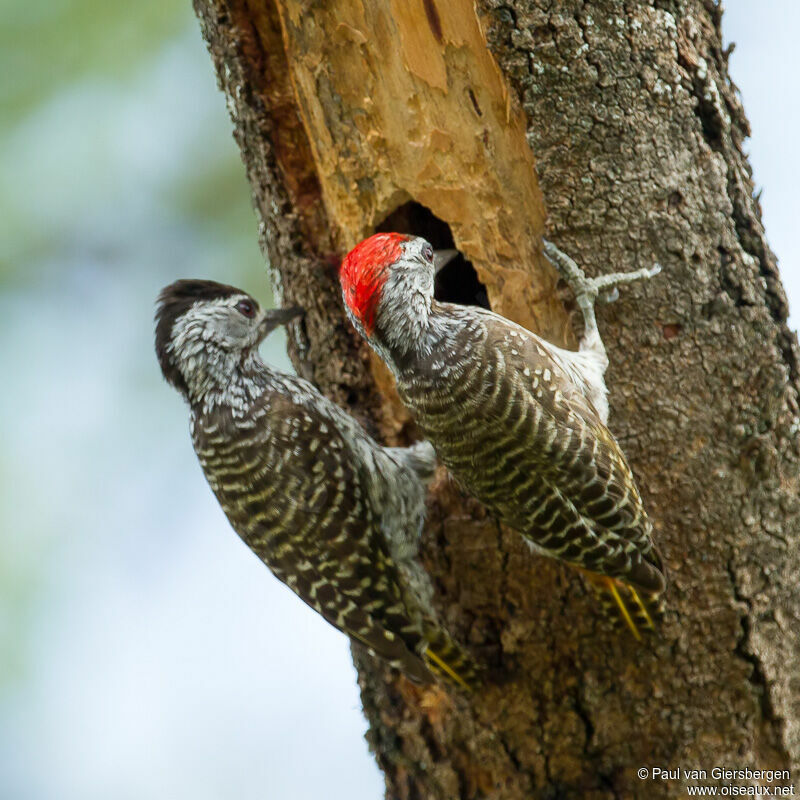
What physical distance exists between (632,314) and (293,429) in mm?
1298

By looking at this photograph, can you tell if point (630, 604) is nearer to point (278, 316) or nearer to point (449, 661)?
point (449, 661)

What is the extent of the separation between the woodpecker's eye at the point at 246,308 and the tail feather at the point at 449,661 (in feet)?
4.68

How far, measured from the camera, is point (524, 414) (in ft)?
10.1

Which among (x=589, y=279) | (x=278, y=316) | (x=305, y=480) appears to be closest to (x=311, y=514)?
(x=305, y=480)

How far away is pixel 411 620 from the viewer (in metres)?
3.32

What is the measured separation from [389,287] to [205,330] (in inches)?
38.9

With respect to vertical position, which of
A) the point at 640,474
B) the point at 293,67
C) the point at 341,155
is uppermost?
the point at 293,67

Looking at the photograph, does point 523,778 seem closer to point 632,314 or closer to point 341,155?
point 632,314

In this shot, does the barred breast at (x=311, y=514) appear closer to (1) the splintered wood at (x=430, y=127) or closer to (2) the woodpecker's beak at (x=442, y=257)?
(2) the woodpecker's beak at (x=442, y=257)

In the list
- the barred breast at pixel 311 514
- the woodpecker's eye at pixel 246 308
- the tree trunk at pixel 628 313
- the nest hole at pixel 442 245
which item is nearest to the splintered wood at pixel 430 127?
the tree trunk at pixel 628 313

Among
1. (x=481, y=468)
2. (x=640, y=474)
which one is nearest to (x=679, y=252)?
(x=640, y=474)

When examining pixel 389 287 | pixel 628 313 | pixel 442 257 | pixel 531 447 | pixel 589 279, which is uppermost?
pixel 442 257

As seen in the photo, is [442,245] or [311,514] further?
[442,245]

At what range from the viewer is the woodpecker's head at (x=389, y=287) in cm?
310
